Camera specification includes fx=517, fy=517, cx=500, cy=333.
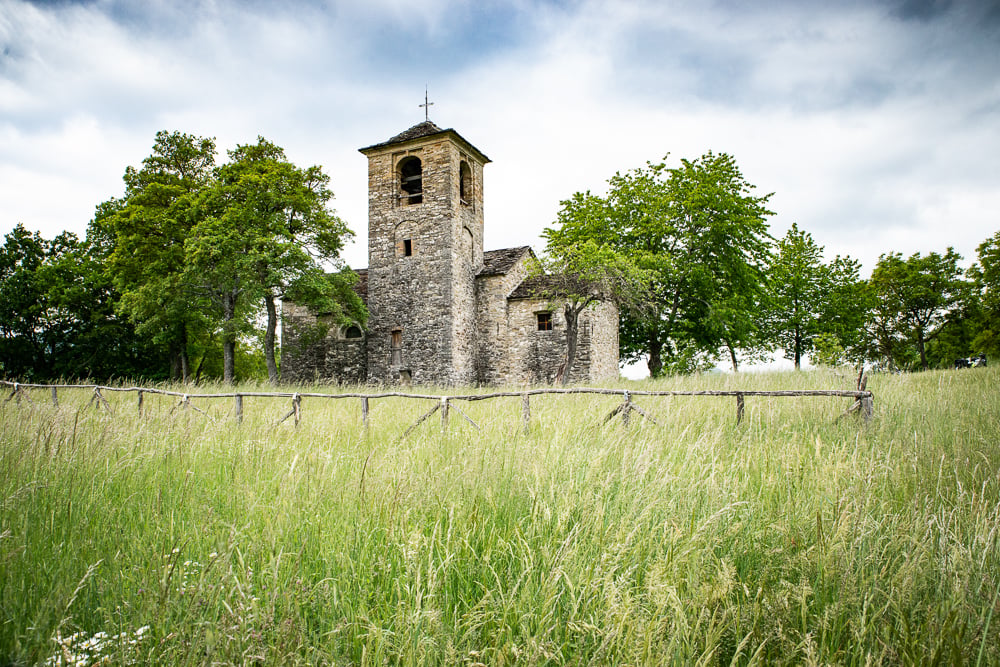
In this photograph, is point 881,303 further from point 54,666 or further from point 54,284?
point 54,284

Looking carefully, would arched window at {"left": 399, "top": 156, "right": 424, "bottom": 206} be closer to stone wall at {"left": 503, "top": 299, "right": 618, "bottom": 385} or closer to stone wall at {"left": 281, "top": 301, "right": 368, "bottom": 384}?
stone wall at {"left": 503, "top": 299, "right": 618, "bottom": 385}

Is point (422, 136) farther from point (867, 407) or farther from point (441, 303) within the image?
point (867, 407)

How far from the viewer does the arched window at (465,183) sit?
23625 millimetres

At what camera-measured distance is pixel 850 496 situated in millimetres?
2930

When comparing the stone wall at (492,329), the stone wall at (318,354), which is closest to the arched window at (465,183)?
the stone wall at (492,329)

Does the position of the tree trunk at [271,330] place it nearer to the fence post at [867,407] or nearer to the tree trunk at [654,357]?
the tree trunk at [654,357]

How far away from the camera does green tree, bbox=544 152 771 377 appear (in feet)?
70.9

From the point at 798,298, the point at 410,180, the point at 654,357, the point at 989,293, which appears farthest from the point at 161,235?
the point at 989,293

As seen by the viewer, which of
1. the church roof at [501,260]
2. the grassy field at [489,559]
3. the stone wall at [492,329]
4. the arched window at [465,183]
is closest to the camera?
the grassy field at [489,559]

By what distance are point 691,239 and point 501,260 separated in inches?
328

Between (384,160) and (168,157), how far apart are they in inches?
363

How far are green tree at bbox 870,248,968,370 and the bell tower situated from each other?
2374 cm

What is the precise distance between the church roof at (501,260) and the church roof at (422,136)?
4503 millimetres

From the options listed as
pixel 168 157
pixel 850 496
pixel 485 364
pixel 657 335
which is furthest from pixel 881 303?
pixel 168 157
